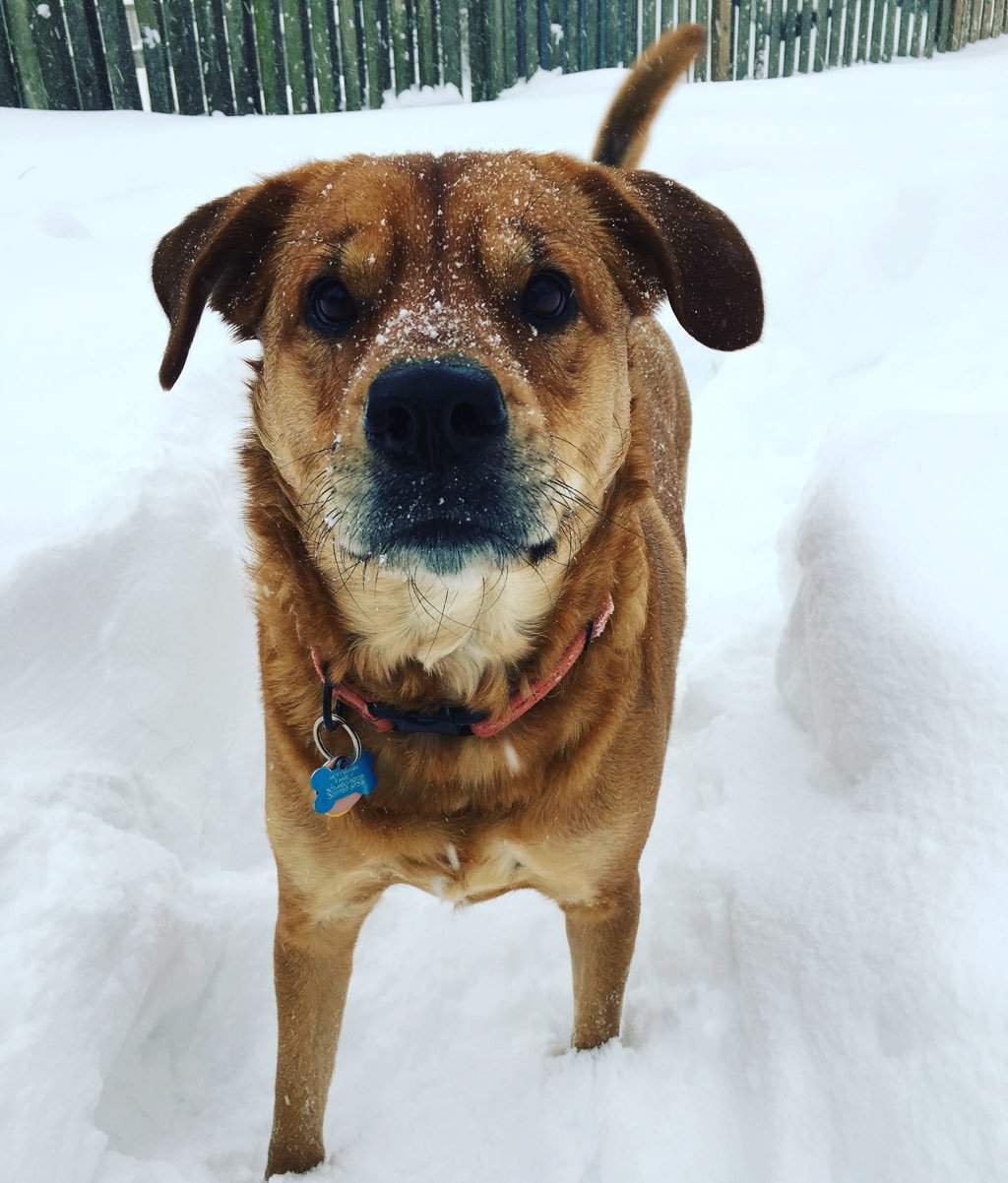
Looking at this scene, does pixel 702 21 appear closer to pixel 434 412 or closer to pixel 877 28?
pixel 877 28

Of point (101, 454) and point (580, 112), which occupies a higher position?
point (580, 112)

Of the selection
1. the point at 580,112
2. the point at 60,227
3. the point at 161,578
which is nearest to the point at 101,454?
the point at 161,578

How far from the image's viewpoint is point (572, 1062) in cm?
226

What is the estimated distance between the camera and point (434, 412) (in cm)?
149

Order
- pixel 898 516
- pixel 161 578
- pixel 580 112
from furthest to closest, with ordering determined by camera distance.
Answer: pixel 580 112
pixel 161 578
pixel 898 516

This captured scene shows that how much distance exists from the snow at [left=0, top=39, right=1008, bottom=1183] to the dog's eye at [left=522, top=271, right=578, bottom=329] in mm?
1097

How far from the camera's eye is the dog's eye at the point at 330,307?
6.17ft

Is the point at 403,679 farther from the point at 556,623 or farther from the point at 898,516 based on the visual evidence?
the point at 898,516

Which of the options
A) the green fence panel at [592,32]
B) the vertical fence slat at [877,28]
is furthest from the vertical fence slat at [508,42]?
the vertical fence slat at [877,28]

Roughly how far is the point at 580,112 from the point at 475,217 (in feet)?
18.1

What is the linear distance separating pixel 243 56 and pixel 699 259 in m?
6.08

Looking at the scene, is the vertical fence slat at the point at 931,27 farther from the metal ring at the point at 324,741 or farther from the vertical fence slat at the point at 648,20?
the metal ring at the point at 324,741

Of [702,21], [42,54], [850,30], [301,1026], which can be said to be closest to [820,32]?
[850,30]

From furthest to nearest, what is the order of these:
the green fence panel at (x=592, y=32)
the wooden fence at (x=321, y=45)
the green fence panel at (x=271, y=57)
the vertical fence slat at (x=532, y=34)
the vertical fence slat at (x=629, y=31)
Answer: the vertical fence slat at (x=629, y=31)
the green fence panel at (x=592, y=32)
the vertical fence slat at (x=532, y=34)
the green fence panel at (x=271, y=57)
the wooden fence at (x=321, y=45)
